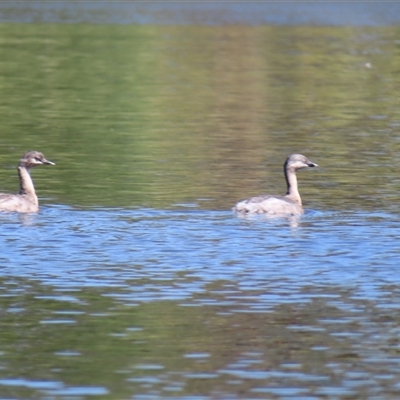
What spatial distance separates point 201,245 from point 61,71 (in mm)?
26370

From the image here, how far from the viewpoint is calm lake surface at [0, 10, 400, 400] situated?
434 inches

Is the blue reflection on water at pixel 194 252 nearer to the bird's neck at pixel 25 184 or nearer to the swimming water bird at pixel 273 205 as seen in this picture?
the swimming water bird at pixel 273 205

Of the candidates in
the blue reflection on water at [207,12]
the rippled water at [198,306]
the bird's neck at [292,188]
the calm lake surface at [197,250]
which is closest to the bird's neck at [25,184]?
the calm lake surface at [197,250]

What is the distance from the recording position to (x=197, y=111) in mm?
32812

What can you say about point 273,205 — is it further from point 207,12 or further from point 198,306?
point 207,12

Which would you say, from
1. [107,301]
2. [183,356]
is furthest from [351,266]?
[183,356]

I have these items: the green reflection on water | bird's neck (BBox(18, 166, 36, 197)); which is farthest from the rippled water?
the green reflection on water

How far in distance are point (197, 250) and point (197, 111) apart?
56.8 ft

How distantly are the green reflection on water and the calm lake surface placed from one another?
10 centimetres

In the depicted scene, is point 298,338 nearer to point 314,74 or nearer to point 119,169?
point 119,169

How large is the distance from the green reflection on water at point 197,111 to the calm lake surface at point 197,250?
3.8 inches

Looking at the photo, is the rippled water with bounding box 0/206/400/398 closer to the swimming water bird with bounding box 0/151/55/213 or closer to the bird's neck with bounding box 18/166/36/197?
the swimming water bird with bounding box 0/151/55/213

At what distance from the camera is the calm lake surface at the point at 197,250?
1102 cm

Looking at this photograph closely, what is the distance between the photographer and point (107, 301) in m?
13.2
